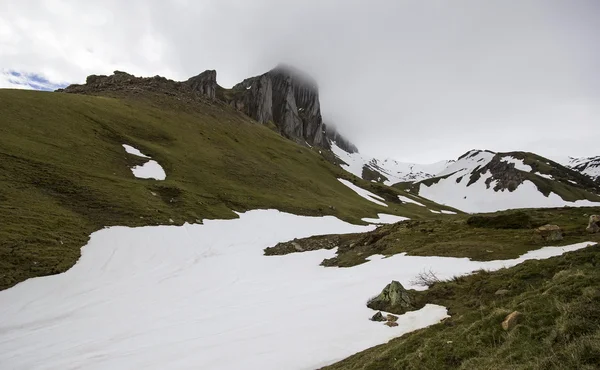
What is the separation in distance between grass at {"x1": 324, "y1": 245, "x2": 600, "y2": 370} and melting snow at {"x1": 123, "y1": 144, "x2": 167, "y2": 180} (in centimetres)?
4348

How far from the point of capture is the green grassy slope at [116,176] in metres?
25.7

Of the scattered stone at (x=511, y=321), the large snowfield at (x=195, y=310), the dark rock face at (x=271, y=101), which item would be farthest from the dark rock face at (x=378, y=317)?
the dark rock face at (x=271, y=101)

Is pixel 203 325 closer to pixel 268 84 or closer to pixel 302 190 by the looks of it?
pixel 302 190

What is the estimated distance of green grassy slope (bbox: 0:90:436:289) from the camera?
Answer: 25.7 metres

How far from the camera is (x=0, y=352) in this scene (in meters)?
14.1

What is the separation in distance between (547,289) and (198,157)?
61.2 metres

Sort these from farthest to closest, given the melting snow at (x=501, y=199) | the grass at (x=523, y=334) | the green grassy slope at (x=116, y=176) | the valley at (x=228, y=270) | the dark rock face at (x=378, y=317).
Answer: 1. the melting snow at (x=501, y=199)
2. the green grassy slope at (x=116, y=176)
3. the dark rock face at (x=378, y=317)
4. the valley at (x=228, y=270)
5. the grass at (x=523, y=334)

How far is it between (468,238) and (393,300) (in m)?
12.5

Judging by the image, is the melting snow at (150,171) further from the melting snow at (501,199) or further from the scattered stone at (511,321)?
the melting snow at (501,199)

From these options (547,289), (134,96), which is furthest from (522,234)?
(134,96)

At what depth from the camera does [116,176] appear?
42.5 m

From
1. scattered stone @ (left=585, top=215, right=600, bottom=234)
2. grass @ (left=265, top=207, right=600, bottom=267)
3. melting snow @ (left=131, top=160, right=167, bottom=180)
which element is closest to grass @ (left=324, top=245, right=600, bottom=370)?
grass @ (left=265, top=207, right=600, bottom=267)

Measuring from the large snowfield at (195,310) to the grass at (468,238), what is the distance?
142cm

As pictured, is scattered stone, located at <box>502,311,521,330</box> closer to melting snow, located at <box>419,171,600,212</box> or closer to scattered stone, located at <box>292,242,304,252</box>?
scattered stone, located at <box>292,242,304,252</box>
